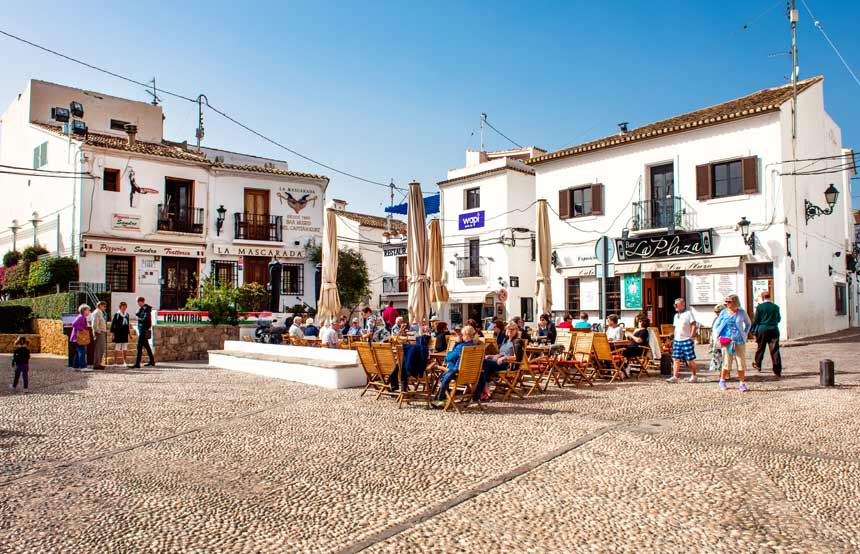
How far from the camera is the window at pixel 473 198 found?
1170 inches

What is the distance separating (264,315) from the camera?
18.7 m

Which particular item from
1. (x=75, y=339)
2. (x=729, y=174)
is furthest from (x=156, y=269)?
(x=729, y=174)

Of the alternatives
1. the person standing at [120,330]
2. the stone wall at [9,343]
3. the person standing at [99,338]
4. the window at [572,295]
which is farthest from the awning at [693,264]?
the stone wall at [9,343]

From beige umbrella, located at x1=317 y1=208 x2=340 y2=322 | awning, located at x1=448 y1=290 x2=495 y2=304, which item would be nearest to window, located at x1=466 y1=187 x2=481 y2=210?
awning, located at x1=448 y1=290 x2=495 y2=304

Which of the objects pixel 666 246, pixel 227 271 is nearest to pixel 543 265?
pixel 666 246

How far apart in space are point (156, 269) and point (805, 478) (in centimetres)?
2354

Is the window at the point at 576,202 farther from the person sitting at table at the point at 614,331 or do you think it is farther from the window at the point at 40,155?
the window at the point at 40,155

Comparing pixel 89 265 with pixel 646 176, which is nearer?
pixel 646 176

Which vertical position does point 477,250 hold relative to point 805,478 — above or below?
above

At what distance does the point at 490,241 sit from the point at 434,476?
79.3 ft

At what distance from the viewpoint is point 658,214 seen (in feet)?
67.5

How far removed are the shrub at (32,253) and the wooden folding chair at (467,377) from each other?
21.9 meters

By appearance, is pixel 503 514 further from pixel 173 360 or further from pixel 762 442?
pixel 173 360

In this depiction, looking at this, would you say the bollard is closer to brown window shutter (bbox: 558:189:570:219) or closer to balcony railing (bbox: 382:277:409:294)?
brown window shutter (bbox: 558:189:570:219)
